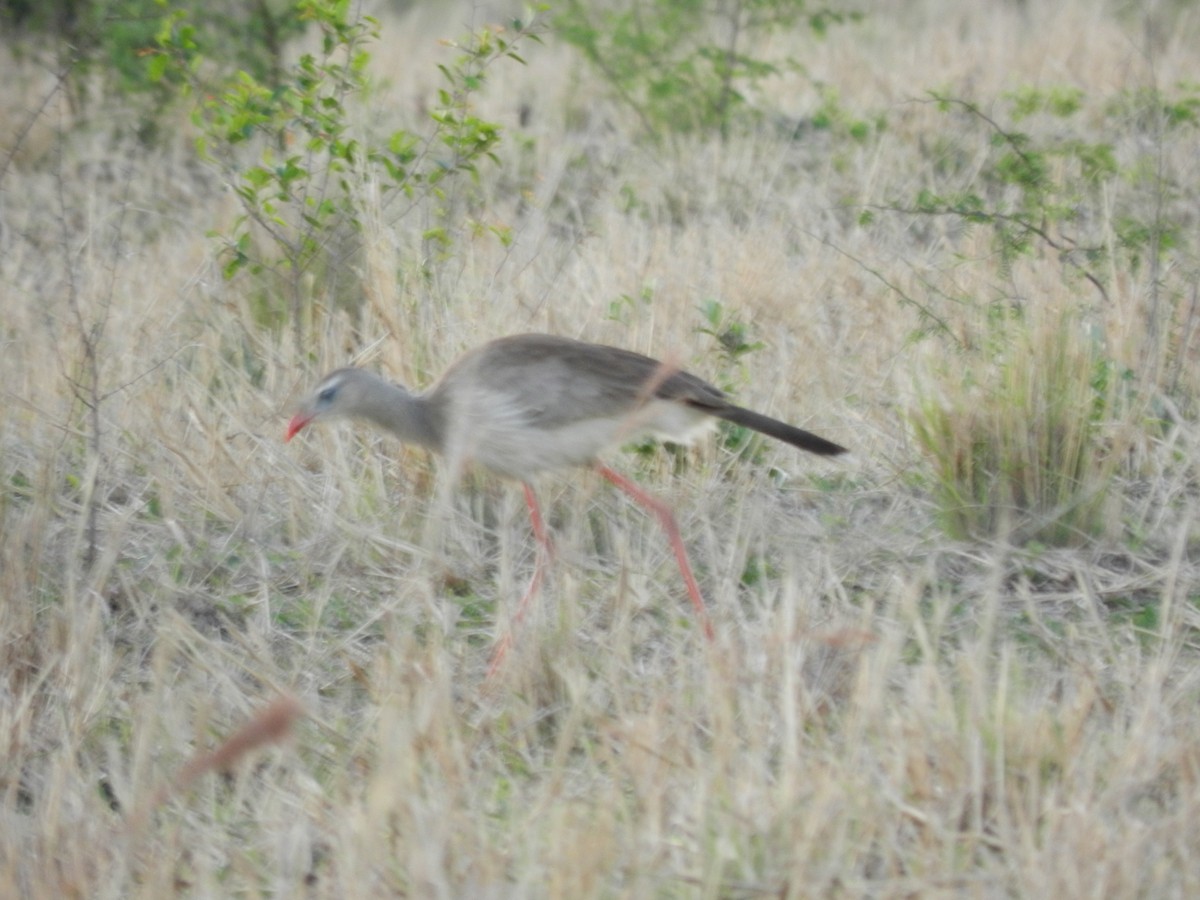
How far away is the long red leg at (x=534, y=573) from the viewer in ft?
12.3

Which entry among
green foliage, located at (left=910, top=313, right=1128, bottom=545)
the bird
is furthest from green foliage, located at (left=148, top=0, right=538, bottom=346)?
green foliage, located at (left=910, top=313, right=1128, bottom=545)

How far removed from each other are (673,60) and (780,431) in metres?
4.67

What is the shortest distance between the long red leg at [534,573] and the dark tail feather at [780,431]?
21.1 inches

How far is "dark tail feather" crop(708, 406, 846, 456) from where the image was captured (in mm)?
4281

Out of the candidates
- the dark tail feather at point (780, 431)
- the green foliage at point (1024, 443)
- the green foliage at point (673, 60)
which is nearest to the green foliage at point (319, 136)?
the dark tail feather at point (780, 431)

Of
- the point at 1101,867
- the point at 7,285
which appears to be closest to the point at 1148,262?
the point at 1101,867

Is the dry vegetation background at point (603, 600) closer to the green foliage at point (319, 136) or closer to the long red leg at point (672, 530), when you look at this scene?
the long red leg at point (672, 530)

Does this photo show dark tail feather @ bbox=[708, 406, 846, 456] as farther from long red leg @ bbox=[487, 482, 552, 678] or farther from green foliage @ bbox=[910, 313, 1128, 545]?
long red leg @ bbox=[487, 482, 552, 678]

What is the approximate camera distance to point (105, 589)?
14.0 feet

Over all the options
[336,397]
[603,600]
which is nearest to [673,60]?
[336,397]

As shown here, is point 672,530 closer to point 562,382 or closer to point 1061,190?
point 562,382

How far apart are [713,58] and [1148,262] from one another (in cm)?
323

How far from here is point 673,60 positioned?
337 inches

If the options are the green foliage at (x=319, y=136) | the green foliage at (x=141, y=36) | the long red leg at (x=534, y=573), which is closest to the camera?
the long red leg at (x=534, y=573)
